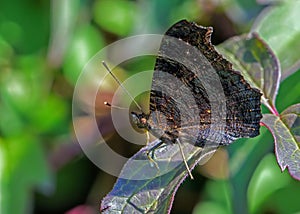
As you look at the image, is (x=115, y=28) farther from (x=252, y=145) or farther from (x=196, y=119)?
(x=196, y=119)

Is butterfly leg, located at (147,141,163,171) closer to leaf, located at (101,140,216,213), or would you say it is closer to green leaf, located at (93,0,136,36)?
leaf, located at (101,140,216,213)

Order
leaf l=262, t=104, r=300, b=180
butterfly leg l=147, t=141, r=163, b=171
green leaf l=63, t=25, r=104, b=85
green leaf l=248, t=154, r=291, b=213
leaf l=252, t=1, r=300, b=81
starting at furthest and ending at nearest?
green leaf l=63, t=25, r=104, b=85, green leaf l=248, t=154, r=291, b=213, leaf l=252, t=1, r=300, b=81, butterfly leg l=147, t=141, r=163, b=171, leaf l=262, t=104, r=300, b=180

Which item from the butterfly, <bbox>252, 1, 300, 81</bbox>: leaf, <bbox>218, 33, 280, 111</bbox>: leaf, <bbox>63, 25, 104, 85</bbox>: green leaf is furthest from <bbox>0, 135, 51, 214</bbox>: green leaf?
<bbox>252, 1, 300, 81</bbox>: leaf

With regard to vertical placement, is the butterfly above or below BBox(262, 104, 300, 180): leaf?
above

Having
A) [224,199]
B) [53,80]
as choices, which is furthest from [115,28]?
[224,199]

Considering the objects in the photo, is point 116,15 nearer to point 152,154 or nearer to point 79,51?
point 79,51

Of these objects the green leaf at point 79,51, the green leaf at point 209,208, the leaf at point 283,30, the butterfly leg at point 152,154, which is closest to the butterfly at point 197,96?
the butterfly leg at point 152,154
